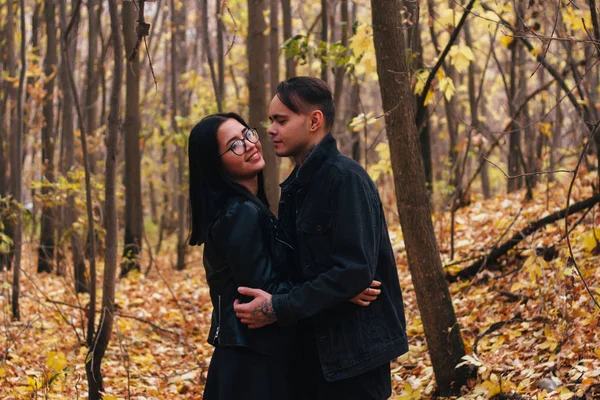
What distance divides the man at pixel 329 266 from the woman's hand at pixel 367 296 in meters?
0.06

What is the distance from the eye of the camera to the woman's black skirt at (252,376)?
2.81 metres

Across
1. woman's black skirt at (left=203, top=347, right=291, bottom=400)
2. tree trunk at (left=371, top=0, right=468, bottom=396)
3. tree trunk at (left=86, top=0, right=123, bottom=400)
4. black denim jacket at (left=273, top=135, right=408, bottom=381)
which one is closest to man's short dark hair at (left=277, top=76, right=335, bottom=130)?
black denim jacket at (left=273, top=135, right=408, bottom=381)

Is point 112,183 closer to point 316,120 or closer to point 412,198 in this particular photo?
point 412,198

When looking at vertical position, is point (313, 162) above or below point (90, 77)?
below

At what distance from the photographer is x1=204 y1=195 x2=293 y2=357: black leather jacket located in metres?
2.79

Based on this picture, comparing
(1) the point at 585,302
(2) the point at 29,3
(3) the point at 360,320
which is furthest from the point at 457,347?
(2) the point at 29,3

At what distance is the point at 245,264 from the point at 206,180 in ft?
1.51

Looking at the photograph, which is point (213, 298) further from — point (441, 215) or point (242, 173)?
point (441, 215)

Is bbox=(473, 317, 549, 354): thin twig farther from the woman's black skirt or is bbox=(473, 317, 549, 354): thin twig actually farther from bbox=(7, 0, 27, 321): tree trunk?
bbox=(7, 0, 27, 321): tree trunk

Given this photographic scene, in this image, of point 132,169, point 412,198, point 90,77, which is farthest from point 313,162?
point 90,77

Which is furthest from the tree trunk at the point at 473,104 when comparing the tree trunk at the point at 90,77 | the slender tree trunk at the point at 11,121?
the tree trunk at the point at 90,77

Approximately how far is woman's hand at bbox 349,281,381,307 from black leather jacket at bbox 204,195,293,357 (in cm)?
29

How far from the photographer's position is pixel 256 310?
108 inches

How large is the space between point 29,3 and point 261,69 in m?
13.7
